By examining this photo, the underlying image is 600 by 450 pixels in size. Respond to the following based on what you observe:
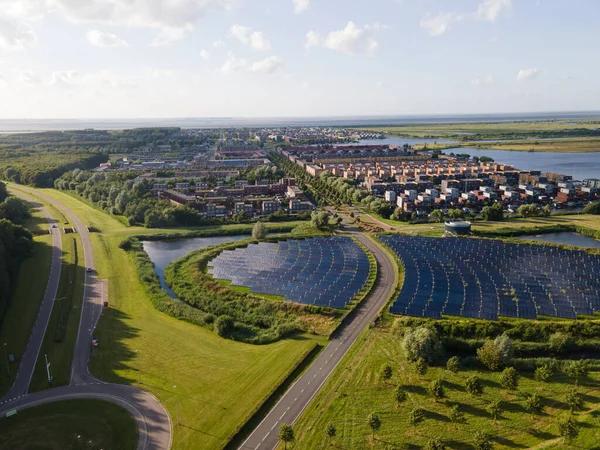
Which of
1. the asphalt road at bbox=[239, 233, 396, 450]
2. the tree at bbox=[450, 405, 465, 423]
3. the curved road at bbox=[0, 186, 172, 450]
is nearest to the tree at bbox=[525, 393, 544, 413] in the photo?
the tree at bbox=[450, 405, 465, 423]

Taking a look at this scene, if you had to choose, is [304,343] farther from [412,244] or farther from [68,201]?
[68,201]

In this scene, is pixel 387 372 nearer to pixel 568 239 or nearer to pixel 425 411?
pixel 425 411

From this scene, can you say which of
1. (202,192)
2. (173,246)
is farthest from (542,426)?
(202,192)

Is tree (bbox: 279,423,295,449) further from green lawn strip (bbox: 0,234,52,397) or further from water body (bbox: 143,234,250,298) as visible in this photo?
water body (bbox: 143,234,250,298)

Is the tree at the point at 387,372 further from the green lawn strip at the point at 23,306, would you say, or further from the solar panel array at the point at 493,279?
the green lawn strip at the point at 23,306

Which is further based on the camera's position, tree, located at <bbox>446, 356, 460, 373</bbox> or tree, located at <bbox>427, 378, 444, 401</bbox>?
tree, located at <bbox>446, 356, 460, 373</bbox>

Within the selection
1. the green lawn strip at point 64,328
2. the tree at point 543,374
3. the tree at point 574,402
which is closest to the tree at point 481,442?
the tree at point 574,402
